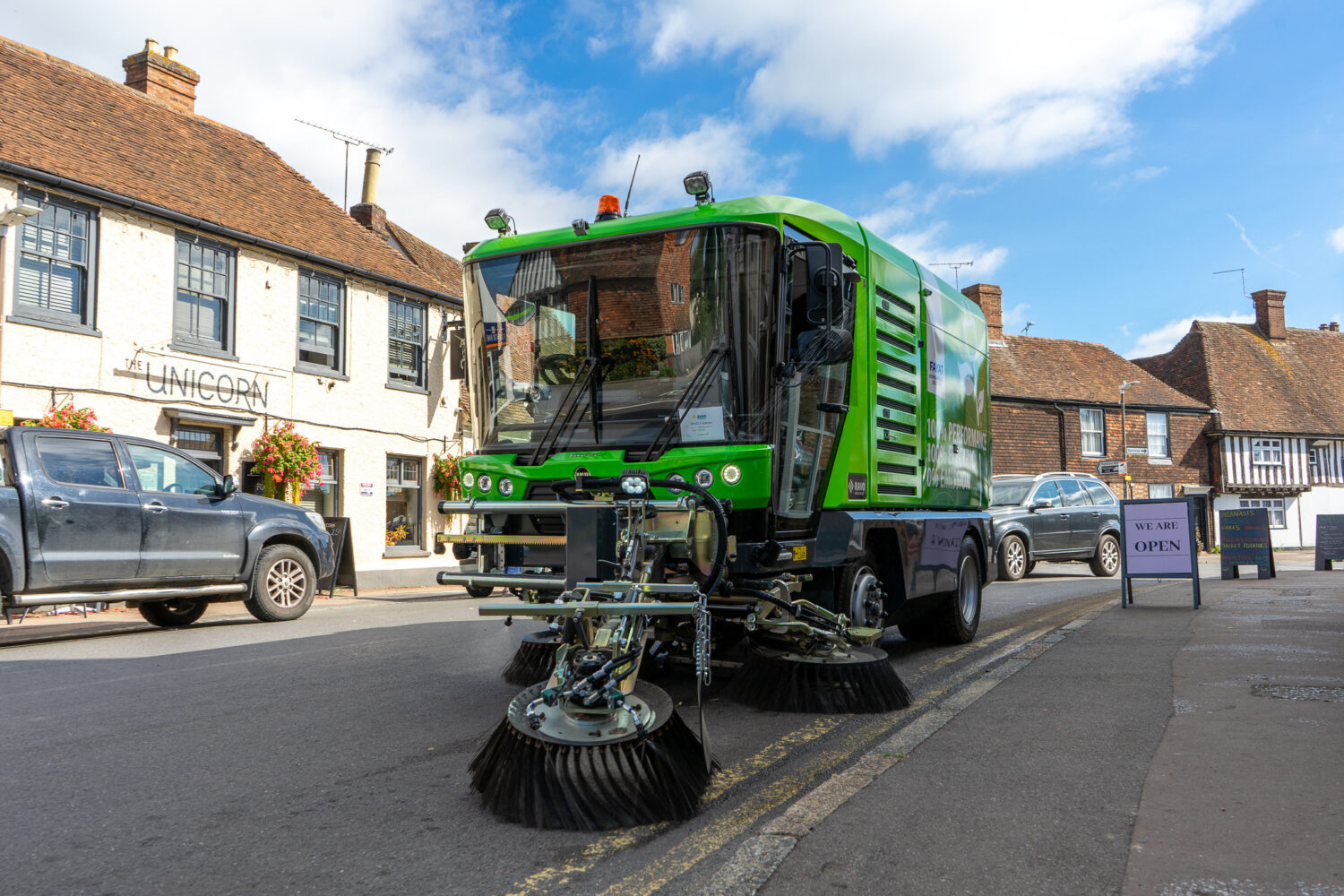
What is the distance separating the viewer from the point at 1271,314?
44375mm

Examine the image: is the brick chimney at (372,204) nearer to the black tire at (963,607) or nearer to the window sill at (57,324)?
the window sill at (57,324)

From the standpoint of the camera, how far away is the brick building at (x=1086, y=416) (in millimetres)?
34938

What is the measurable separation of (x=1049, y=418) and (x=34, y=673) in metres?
34.2

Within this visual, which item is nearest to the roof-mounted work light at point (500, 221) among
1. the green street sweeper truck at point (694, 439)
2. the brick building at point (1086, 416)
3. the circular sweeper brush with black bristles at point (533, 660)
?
the green street sweeper truck at point (694, 439)

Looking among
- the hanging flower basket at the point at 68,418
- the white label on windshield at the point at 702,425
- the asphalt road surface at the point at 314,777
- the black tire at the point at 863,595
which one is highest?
the hanging flower basket at the point at 68,418

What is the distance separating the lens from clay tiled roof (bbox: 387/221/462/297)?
2202 cm

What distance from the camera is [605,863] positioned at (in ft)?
9.88

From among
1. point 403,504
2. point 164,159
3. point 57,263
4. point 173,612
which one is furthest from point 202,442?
point 173,612

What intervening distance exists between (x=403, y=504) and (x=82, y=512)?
35.7 ft

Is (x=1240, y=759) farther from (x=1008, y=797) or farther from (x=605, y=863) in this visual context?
(x=605, y=863)

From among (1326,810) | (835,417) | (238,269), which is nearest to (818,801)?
(1326,810)

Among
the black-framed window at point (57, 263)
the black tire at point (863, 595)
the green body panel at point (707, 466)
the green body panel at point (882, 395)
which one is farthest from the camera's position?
the black-framed window at point (57, 263)

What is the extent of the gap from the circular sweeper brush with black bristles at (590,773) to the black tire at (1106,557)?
16675mm

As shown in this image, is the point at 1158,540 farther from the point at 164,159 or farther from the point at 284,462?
the point at 164,159
